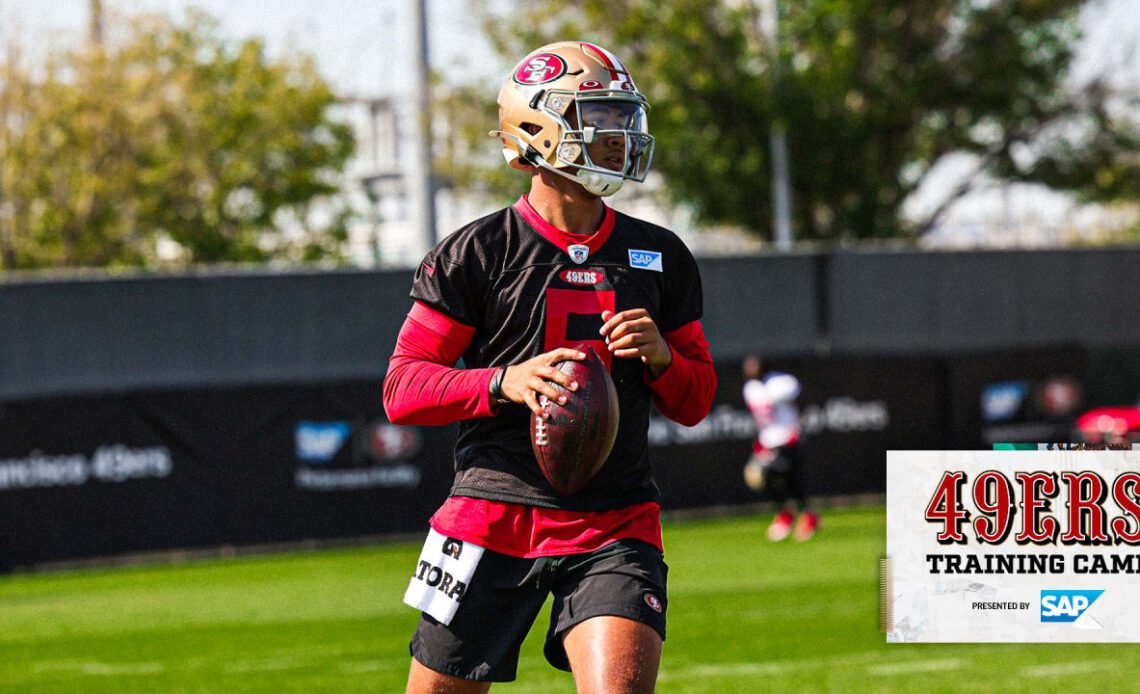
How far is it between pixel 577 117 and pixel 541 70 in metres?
0.22

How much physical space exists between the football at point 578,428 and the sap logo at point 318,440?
47.7 ft

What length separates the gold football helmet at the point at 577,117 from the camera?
15.2ft

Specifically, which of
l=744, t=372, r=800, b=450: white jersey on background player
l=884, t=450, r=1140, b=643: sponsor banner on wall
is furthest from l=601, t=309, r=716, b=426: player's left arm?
l=744, t=372, r=800, b=450: white jersey on background player

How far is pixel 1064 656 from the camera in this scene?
1016cm

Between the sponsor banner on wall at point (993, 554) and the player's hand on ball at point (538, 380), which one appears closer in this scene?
the player's hand on ball at point (538, 380)

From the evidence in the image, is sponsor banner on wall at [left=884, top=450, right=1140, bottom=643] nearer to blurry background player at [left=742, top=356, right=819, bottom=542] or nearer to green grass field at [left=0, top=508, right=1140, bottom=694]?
green grass field at [left=0, top=508, right=1140, bottom=694]

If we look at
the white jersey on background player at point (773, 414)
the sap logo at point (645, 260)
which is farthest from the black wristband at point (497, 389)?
the white jersey on background player at point (773, 414)

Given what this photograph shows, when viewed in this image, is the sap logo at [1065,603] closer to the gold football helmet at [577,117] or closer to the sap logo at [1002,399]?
the gold football helmet at [577,117]

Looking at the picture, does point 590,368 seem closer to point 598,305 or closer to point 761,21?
point 598,305

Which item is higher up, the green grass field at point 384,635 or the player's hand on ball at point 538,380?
the player's hand on ball at point 538,380

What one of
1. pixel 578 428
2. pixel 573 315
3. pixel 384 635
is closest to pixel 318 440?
pixel 384 635

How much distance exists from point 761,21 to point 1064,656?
25387 millimetres

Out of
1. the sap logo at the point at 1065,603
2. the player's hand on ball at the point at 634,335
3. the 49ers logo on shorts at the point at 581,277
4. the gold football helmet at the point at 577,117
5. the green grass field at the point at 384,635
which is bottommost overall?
the green grass field at the point at 384,635

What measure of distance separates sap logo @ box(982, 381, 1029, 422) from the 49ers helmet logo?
1900 centimetres
